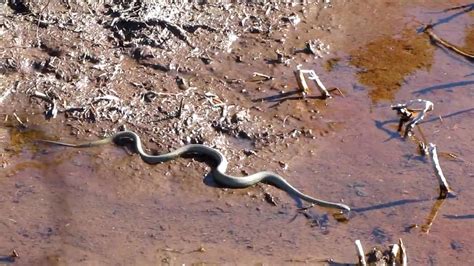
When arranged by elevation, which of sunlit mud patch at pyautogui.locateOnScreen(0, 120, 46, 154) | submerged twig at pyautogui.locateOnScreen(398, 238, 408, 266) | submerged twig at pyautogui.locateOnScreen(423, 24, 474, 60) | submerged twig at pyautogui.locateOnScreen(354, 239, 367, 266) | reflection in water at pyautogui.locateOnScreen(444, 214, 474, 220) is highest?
submerged twig at pyautogui.locateOnScreen(423, 24, 474, 60)

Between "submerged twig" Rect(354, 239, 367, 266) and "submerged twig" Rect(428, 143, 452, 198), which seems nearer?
"submerged twig" Rect(354, 239, 367, 266)

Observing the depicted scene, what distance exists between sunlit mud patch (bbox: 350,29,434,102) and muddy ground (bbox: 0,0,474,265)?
21 millimetres

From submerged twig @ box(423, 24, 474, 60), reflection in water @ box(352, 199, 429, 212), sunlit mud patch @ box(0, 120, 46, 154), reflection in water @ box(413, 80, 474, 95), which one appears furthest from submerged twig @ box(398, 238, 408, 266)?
sunlit mud patch @ box(0, 120, 46, 154)

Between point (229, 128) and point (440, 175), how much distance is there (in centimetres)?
204

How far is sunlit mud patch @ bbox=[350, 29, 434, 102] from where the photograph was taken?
8.11 metres

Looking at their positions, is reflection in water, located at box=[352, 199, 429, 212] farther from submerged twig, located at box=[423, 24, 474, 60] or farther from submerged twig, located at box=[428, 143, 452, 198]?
submerged twig, located at box=[423, 24, 474, 60]

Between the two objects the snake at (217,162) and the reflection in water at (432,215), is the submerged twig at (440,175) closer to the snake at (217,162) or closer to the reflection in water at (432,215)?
the reflection in water at (432,215)

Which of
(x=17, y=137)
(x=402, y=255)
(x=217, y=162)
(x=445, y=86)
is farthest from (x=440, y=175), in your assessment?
(x=17, y=137)

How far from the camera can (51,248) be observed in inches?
251

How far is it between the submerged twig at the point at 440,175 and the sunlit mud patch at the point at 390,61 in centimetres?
133

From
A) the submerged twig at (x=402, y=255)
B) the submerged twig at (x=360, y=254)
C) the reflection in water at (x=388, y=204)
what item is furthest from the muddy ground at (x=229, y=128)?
the submerged twig at (x=360, y=254)

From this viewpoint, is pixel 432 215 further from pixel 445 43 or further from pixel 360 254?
pixel 445 43

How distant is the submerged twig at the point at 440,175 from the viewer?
6.69 m

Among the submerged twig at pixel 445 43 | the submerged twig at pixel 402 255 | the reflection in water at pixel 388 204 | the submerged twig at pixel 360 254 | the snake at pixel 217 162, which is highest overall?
the submerged twig at pixel 445 43
